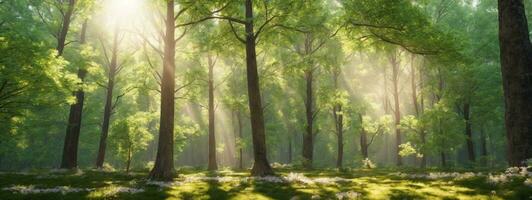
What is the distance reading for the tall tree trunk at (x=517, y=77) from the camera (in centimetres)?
1381

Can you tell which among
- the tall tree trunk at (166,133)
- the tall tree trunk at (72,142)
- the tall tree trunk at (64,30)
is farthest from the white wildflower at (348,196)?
the tall tree trunk at (64,30)

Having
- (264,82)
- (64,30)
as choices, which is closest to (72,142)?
(64,30)

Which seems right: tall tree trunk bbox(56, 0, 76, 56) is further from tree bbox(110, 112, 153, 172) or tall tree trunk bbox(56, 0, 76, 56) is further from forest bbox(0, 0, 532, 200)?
tree bbox(110, 112, 153, 172)

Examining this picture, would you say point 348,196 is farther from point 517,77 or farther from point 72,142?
point 72,142

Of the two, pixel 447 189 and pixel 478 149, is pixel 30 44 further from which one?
pixel 478 149

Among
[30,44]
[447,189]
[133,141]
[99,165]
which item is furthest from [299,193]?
[99,165]

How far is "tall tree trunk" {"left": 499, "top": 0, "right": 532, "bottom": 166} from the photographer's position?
13812mm

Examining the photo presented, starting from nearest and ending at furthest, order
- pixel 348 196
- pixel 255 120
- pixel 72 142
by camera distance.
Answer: pixel 348 196 → pixel 255 120 → pixel 72 142

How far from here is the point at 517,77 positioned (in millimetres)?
14062

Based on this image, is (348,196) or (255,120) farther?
(255,120)

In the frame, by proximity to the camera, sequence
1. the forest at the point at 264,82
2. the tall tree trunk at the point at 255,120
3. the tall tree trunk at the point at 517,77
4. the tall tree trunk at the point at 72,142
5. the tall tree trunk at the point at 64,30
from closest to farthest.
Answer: the tall tree trunk at the point at 517,77, the forest at the point at 264,82, the tall tree trunk at the point at 255,120, the tall tree trunk at the point at 64,30, the tall tree trunk at the point at 72,142

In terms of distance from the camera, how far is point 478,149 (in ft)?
283

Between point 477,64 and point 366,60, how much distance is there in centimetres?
1466

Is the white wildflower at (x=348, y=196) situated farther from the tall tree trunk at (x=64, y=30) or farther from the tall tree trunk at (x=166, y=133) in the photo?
the tall tree trunk at (x=64, y=30)
